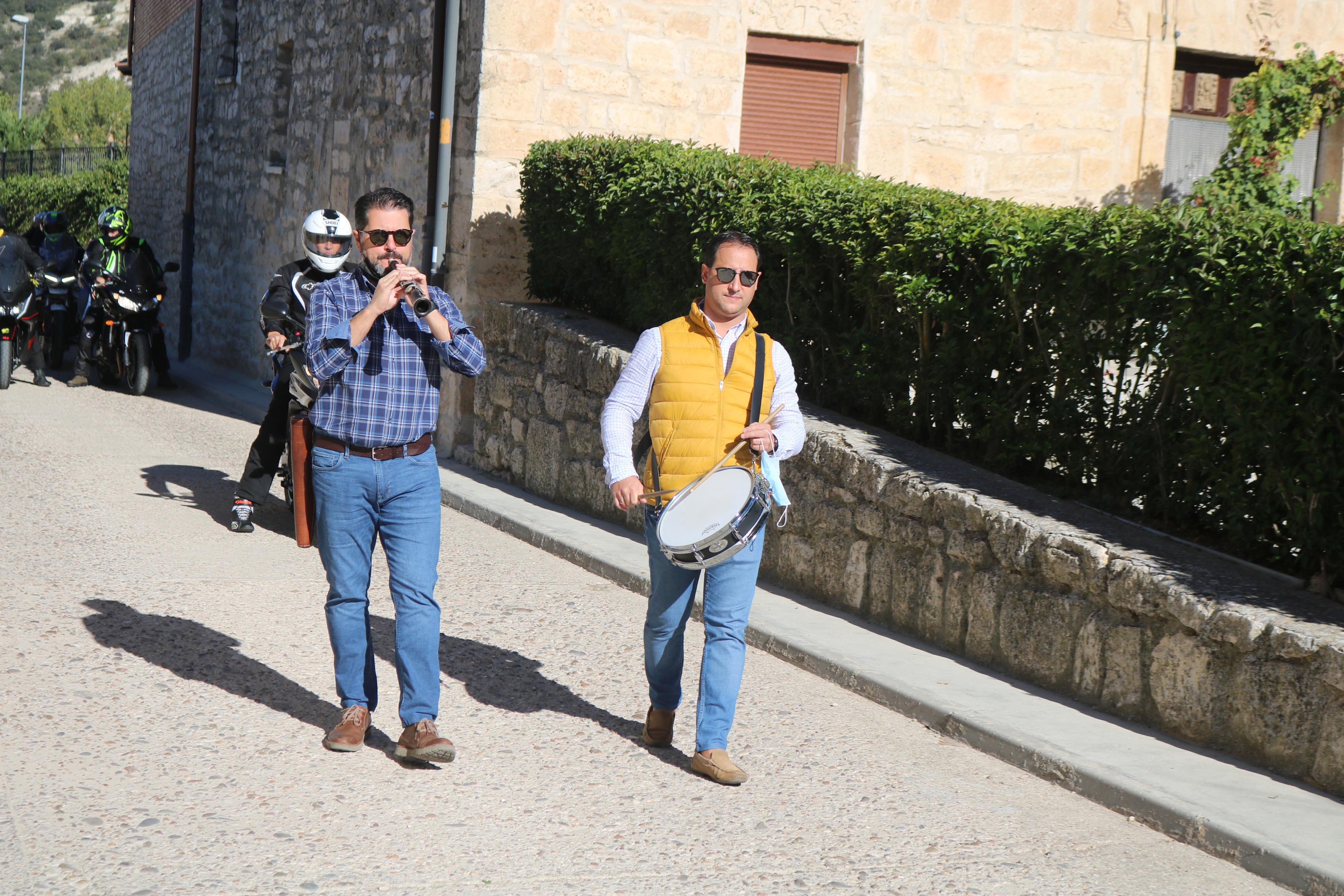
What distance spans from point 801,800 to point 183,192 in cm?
1931

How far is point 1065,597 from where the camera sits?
558 centimetres

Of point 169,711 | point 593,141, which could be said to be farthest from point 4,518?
point 593,141

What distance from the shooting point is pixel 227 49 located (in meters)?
18.5

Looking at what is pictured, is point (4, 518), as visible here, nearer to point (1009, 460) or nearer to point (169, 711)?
point (169, 711)

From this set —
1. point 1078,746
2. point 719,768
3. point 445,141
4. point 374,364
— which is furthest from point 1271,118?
point 374,364

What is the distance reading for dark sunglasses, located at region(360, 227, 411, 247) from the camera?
15.4 ft

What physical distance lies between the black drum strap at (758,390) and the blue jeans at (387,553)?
3.58ft

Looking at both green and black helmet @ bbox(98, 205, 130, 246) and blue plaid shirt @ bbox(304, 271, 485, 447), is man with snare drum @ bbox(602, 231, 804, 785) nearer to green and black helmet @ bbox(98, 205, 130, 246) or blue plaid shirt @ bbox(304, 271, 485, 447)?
blue plaid shirt @ bbox(304, 271, 485, 447)

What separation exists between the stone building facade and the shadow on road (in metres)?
2.06

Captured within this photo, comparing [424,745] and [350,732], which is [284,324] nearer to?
[350,732]

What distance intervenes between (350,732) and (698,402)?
1626 millimetres

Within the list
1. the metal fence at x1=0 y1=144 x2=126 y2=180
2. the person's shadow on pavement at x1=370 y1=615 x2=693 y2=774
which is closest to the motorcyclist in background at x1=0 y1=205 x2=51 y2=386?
the person's shadow on pavement at x1=370 y1=615 x2=693 y2=774

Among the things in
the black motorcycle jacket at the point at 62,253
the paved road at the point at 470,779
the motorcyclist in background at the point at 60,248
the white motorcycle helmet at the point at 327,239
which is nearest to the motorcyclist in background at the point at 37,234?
the motorcyclist in background at the point at 60,248

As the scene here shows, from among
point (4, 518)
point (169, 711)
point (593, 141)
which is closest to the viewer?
point (169, 711)
